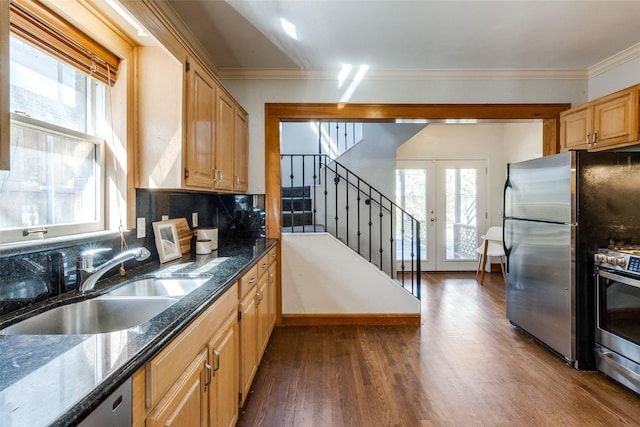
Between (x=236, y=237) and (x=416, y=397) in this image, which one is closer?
(x=416, y=397)

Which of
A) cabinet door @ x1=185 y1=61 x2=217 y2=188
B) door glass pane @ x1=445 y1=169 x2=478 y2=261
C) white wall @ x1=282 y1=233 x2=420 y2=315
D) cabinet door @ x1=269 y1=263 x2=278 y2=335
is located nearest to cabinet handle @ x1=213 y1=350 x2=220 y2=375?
cabinet door @ x1=185 y1=61 x2=217 y2=188

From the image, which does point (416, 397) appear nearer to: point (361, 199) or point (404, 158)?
point (361, 199)

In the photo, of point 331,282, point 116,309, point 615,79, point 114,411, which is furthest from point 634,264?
point 116,309

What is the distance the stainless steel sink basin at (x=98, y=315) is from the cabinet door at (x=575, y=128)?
11.3ft

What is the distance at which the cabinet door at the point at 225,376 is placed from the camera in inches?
54.3

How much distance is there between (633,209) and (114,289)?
136 inches

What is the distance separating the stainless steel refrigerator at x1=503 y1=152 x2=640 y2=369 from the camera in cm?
240

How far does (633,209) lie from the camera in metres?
2.42

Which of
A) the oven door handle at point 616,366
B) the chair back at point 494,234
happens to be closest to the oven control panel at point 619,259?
the oven door handle at point 616,366

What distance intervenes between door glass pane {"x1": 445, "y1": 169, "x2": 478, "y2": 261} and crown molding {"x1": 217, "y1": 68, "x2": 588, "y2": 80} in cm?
261

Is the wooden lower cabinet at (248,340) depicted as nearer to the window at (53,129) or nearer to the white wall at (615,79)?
the window at (53,129)

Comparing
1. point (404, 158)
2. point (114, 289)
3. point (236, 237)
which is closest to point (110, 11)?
point (114, 289)

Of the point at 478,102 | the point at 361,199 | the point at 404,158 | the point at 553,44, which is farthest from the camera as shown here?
the point at 404,158

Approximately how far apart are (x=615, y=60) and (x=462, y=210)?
3.14 meters
